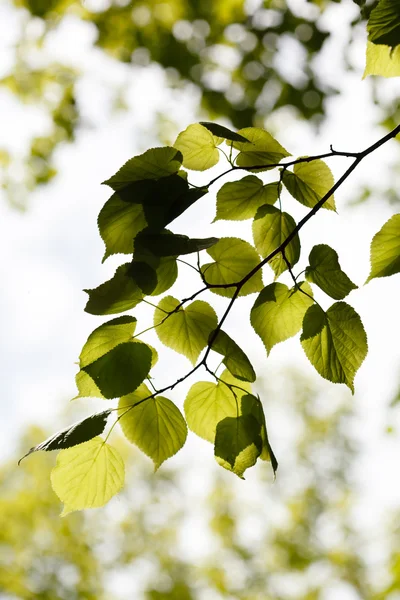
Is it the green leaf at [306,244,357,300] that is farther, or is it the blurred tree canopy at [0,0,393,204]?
the blurred tree canopy at [0,0,393,204]

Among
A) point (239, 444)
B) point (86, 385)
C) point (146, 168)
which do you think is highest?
point (146, 168)

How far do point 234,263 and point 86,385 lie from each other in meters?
0.18

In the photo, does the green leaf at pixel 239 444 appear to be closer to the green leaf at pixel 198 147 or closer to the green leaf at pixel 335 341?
the green leaf at pixel 335 341

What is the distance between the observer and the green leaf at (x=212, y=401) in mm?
499

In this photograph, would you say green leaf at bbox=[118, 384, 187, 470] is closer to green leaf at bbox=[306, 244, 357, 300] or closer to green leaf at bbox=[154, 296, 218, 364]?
green leaf at bbox=[154, 296, 218, 364]

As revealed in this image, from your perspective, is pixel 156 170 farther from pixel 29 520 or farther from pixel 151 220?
pixel 29 520

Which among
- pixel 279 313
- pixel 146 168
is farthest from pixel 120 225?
pixel 279 313

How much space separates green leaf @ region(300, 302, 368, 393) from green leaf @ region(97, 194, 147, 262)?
0.17m

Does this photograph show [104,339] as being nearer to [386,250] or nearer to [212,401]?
[212,401]

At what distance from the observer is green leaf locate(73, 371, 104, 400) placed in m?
0.46

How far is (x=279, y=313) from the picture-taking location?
0.51 metres

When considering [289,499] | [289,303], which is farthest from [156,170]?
[289,499]

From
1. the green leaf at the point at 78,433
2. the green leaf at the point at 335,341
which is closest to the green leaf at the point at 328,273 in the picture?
the green leaf at the point at 335,341

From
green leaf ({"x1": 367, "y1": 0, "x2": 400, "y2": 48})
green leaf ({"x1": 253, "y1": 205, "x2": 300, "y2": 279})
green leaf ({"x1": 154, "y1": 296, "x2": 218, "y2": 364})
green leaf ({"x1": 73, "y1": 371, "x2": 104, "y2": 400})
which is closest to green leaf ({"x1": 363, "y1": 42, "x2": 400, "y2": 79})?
green leaf ({"x1": 367, "y1": 0, "x2": 400, "y2": 48})
